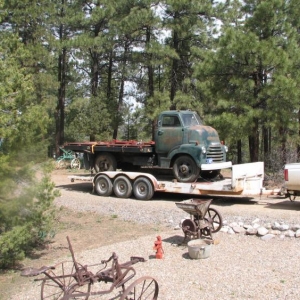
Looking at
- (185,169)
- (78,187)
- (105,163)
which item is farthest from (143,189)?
(78,187)

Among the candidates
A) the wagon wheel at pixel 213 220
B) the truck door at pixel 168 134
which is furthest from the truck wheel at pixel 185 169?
the wagon wheel at pixel 213 220

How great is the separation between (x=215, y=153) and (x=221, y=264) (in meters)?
6.60

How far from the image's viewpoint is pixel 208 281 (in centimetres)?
670

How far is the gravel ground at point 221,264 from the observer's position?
6.30 meters

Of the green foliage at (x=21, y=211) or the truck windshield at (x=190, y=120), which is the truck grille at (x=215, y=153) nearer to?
the truck windshield at (x=190, y=120)

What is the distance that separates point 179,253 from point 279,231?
2446 mm

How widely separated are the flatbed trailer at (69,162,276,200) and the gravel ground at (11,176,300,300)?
0.92 metres

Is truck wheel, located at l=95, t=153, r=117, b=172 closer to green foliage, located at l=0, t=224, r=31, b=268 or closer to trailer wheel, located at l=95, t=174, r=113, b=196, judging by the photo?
trailer wheel, located at l=95, t=174, r=113, b=196

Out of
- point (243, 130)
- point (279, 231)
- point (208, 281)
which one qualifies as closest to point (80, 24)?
point (243, 130)

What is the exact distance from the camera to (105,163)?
51.9 feet

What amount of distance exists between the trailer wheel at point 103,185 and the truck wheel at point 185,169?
2400mm

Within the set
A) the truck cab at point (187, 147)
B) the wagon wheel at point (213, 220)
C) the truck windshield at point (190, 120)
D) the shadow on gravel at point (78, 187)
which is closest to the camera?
the wagon wheel at point (213, 220)

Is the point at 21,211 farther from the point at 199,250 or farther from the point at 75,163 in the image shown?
the point at 75,163

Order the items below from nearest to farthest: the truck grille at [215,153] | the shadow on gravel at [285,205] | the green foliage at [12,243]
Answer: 1. the green foliage at [12,243]
2. the shadow on gravel at [285,205]
3. the truck grille at [215,153]
